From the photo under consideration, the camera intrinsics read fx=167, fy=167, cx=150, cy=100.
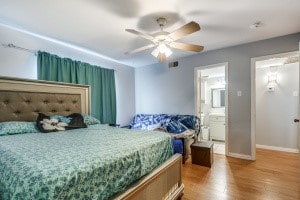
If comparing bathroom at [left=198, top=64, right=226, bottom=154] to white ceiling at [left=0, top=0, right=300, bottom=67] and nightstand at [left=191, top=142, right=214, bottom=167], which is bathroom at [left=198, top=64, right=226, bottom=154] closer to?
nightstand at [left=191, top=142, right=214, bottom=167]

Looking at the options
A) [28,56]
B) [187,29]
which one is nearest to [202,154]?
[187,29]

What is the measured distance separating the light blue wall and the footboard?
1989 mm

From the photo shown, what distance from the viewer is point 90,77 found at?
367cm

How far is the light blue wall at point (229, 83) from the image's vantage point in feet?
10.4

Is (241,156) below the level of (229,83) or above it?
below

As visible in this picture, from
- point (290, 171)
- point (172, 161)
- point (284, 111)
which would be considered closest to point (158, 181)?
point (172, 161)

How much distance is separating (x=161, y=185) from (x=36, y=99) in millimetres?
2210

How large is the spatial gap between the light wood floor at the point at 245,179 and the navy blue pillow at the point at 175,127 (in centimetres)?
65

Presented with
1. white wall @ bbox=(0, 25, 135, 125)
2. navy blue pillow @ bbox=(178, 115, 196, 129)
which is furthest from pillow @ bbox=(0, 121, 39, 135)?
navy blue pillow @ bbox=(178, 115, 196, 129)

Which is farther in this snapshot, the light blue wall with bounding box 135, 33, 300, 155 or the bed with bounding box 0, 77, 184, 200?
the light blue wall with bounding box 135, 33, 300, 155

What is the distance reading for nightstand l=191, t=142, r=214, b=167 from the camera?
9.64ft

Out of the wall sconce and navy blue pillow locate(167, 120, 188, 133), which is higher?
the wall sconce

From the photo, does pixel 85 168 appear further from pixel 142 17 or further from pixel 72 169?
pixel 142 17

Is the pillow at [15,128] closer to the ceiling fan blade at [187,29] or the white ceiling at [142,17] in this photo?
the white ceiling at [142,17]
